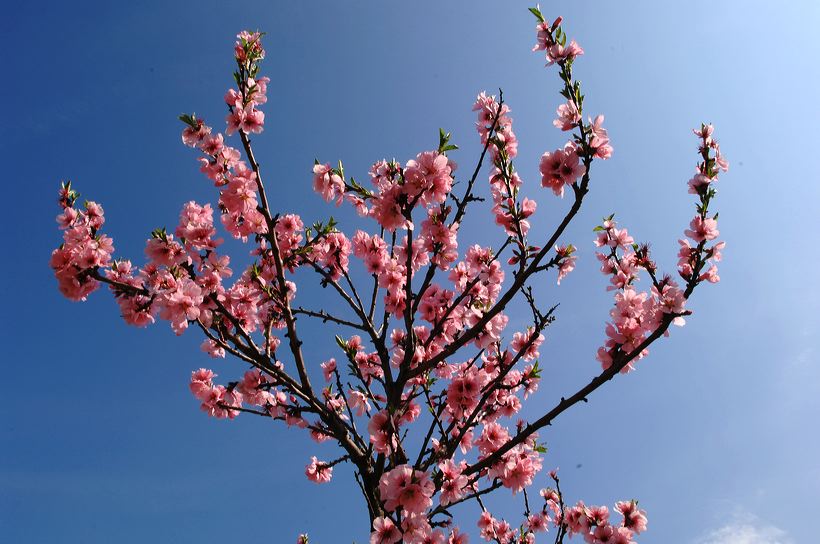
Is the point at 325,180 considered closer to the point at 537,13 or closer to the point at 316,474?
the point at 537,13

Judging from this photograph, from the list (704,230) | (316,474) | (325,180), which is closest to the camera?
(704,230)

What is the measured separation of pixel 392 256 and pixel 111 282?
288cm

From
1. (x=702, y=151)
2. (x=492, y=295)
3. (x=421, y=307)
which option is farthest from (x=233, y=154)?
(x=702, y=151)

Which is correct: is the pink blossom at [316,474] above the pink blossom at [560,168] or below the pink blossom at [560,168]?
below

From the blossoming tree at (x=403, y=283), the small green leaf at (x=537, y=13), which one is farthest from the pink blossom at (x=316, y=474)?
the small green leaf at (x=537, y=13)

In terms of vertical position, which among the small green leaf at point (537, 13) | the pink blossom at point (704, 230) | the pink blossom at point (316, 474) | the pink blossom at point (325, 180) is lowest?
the pink blossom at point (316, 474)

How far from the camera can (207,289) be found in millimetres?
4328

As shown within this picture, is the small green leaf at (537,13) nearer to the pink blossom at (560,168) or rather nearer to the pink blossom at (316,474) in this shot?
the pink blossom at (560,168)

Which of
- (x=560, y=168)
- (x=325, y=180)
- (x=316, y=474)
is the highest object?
(x=325, y=180)

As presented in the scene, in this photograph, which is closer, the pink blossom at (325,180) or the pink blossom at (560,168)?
the pink blossom at (560,168)

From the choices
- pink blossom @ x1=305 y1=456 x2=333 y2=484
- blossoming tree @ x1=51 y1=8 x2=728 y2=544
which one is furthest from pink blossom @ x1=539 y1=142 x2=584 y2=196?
pink blossom @ x1=305 y1=456 x2=333 y2=484

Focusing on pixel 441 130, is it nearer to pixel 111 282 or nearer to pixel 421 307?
pixel 421 307

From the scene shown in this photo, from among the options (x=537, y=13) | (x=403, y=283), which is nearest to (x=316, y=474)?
(x=403, y=283)

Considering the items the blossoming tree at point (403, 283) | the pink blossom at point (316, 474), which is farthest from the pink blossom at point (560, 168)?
the pink blossom at point (316, 474)
